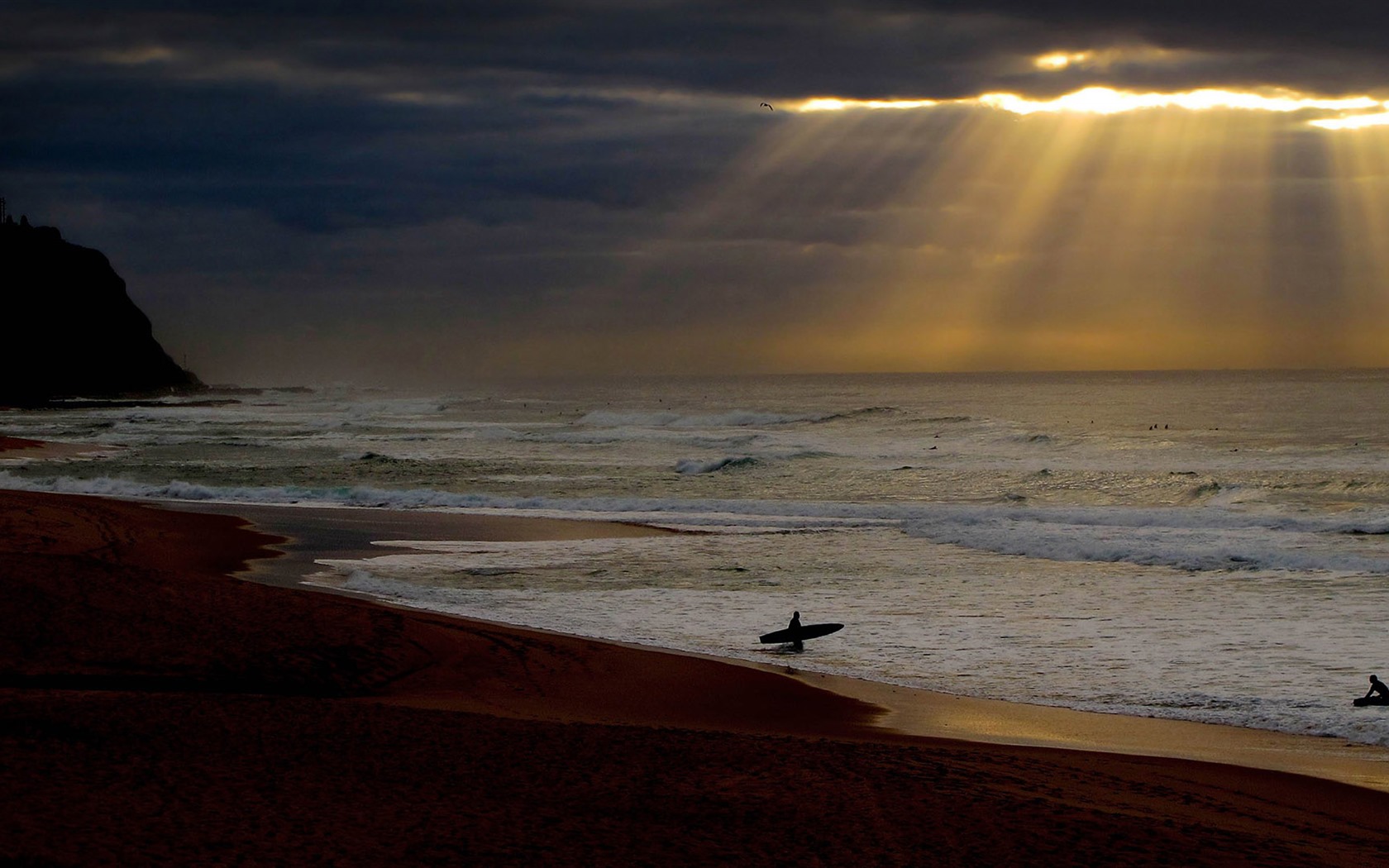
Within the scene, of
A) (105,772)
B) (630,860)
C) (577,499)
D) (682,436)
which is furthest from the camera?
(682,436)

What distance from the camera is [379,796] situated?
631cm

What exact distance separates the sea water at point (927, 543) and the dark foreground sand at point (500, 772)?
234 centimetres

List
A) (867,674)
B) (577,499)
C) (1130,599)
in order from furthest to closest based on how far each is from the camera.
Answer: (577,499) → (1130,599) → (867,674)

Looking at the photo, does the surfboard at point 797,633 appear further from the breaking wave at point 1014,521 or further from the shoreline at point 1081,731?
the breaking wave at point 1014,521

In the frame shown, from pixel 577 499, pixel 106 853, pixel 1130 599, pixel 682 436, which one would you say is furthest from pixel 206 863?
pixel 682 436

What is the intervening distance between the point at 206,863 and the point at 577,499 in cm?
2485

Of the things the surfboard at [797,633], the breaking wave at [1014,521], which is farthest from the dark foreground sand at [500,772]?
the breaking wave at [1014,521]

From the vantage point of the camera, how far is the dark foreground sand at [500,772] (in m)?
5.74

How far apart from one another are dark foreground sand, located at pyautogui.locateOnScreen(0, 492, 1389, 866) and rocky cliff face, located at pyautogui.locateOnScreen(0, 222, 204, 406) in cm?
10485

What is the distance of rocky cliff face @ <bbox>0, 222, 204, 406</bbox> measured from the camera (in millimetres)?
108438

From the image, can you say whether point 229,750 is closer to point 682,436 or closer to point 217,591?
point 217,591

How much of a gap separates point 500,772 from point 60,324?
125 m

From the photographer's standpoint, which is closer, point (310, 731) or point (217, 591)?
point (310, 731)

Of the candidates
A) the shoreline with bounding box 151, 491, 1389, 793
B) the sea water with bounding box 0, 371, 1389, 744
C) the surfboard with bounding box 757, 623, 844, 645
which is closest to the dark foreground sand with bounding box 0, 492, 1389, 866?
the shoreline with bounding box 151, 491, 1389, 793
